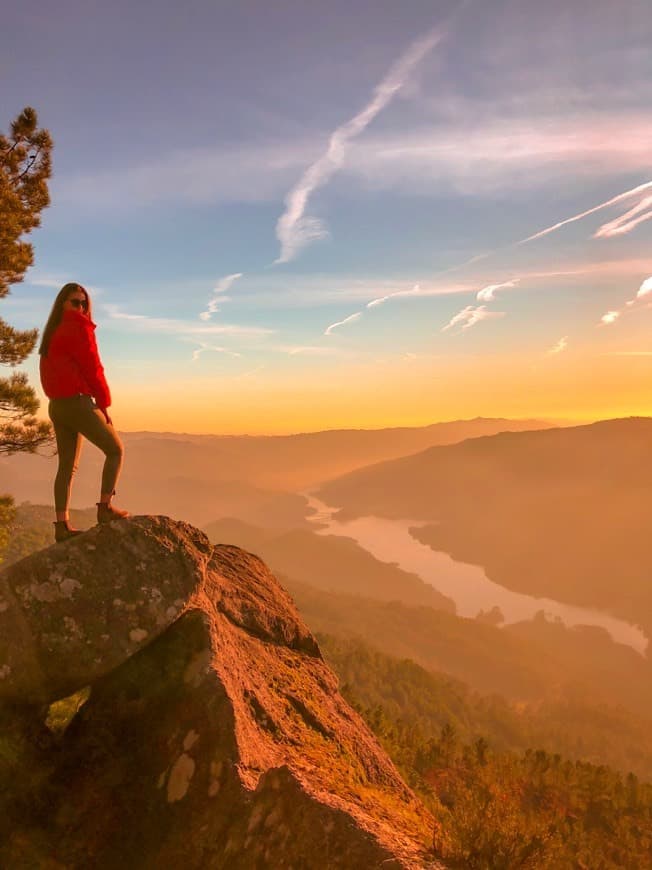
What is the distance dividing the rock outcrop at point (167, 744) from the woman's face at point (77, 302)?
10.5ft

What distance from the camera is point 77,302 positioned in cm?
755

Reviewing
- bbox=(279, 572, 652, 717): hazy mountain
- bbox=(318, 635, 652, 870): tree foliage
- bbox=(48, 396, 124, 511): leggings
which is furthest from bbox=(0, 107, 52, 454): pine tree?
bbox=(279, 572, 652, 717): hazy mountain

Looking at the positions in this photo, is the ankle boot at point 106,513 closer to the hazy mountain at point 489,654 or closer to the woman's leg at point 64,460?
the woman's leg at point 64,460

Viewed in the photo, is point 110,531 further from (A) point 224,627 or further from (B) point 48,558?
(A) point 224,627

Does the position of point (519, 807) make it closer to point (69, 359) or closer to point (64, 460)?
point (64, 460)

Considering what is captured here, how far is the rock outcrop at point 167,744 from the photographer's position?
5.16 metres

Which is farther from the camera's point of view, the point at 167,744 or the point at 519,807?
the point at 519,807

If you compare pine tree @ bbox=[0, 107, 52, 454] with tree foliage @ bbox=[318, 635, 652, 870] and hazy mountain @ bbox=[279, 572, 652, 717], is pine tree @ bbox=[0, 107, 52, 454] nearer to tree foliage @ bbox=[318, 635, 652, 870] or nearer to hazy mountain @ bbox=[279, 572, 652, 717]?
tree foliage @ bbox=[318, 635, 652, 870]

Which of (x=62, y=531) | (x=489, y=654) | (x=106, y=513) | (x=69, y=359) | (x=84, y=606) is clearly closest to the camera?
(x=84, y=606)

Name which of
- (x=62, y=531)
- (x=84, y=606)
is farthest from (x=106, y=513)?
(x=84, y=606)

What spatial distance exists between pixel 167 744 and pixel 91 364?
5.15 metres

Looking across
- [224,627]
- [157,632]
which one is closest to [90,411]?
[157,632]

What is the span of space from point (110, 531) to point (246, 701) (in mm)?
2994

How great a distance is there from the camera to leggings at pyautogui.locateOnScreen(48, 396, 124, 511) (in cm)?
733
